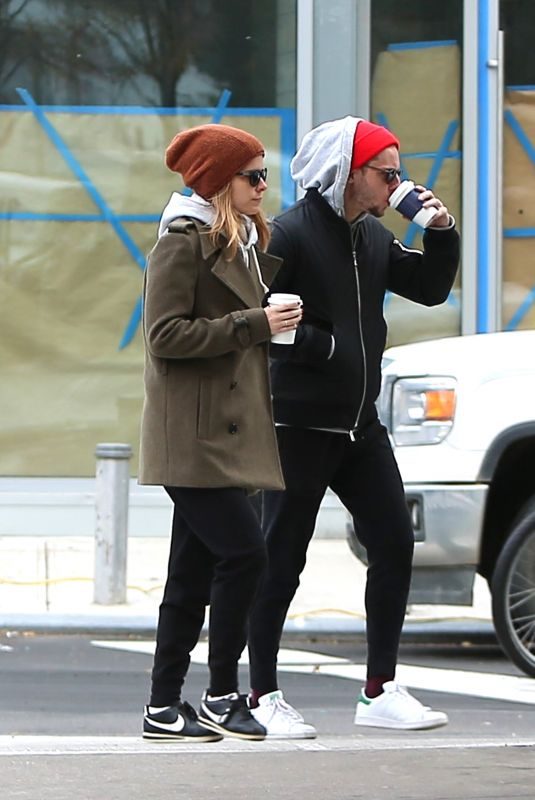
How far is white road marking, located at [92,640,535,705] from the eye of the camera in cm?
694

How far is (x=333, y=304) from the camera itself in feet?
17.0

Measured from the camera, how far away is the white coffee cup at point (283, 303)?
4.77 meters

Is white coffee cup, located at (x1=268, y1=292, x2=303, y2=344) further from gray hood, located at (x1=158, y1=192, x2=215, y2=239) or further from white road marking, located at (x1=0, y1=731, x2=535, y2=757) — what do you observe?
white road marking, located at (x1=0, y1=731, x2=535, y2=757)

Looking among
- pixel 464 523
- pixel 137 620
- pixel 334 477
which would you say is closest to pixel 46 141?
pixel 137 620

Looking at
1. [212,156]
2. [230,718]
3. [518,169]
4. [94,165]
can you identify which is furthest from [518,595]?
[94,165]

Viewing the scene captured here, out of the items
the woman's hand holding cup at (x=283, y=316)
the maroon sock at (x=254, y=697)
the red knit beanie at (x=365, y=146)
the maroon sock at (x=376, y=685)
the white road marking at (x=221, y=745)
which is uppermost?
the red knit beanie at (x=365, y=146)

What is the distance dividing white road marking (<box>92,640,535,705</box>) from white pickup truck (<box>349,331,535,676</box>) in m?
0.17

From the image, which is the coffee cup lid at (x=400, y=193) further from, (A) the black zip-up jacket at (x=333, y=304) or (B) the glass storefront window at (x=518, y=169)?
(B) the glass storefront window at (x=518, y=169)

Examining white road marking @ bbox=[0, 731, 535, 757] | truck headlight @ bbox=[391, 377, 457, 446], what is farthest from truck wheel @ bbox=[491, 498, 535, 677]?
white road marking @ bbox=[0, 731, 535, 757]

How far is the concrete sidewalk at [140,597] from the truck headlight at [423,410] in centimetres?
134

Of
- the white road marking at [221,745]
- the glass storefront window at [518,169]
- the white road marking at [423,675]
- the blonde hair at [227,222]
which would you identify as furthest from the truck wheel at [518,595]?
the glass storefront window at [518,169]

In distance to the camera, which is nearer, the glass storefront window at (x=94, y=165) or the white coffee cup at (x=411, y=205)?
the white coffee cup at (x=411, y=205)

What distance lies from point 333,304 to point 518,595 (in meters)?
2.37

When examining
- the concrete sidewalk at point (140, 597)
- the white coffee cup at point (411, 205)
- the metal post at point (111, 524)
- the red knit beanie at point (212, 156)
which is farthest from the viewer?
the metal post at point (111, 524)
